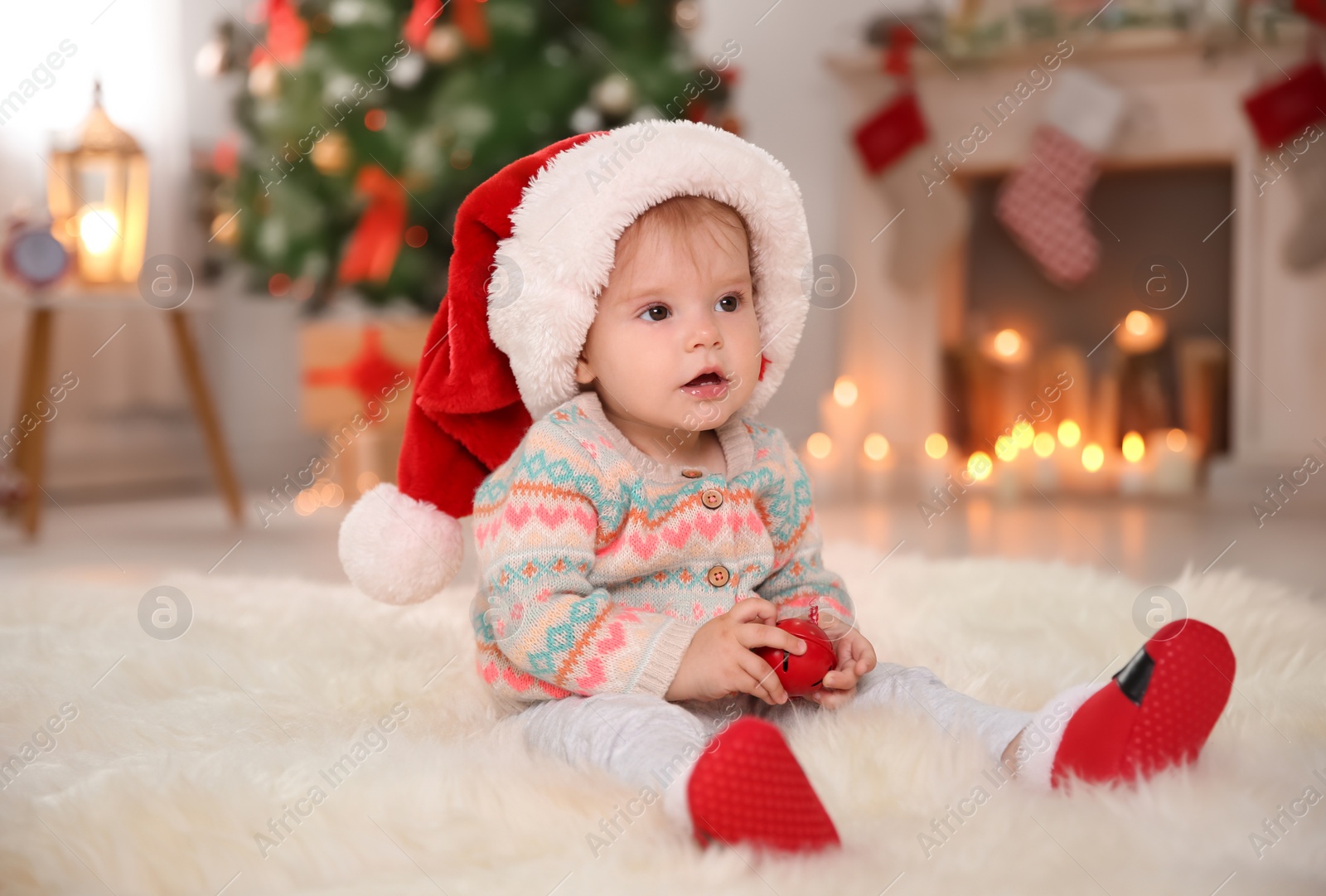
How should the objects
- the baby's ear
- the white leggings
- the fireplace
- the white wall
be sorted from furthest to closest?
the white wall, the fireplace, the baby's ear, the white leggings

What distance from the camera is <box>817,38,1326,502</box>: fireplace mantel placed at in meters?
2.98

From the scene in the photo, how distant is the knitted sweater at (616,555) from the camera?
815mm

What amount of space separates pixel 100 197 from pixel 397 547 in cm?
187

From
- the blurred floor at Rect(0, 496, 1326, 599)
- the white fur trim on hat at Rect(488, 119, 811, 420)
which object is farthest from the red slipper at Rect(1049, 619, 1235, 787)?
the blurred floor at Rect(0, 496, 1326, 599)

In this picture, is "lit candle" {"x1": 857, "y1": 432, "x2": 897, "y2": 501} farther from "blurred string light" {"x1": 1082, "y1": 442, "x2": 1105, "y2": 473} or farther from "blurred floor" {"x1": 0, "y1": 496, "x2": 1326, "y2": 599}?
"blurred string light" {"x1": 1082, "y1": 442, "x2": 1105, "y2": 473}

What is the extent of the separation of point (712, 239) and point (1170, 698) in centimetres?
45

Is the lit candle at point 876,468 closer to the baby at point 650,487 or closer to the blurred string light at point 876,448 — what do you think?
the blurred string light at point 876,448

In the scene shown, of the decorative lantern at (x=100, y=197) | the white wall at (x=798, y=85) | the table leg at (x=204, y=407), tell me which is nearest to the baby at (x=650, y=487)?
the table leg at (x=204, y=407)

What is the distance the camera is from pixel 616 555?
2.85 feet

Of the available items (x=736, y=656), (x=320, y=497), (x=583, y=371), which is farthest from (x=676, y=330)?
(x=320, y=497)

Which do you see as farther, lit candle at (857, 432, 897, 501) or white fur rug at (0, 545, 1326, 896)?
lit candle at (857, 432, 897, 501)

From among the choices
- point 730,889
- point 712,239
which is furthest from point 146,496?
point 730,889

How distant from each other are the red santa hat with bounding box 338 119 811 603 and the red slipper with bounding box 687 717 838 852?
386 millimetres

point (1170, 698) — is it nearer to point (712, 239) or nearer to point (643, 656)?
point (643, 656)
